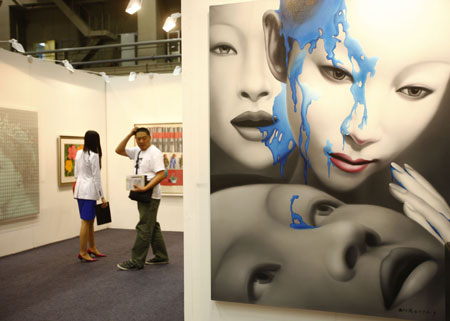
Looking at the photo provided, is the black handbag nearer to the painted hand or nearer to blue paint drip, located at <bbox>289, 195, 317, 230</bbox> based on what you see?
blue paint drip, located at <bbox>289, 195, 317, 230</bbox>

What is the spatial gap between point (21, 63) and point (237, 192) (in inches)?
185

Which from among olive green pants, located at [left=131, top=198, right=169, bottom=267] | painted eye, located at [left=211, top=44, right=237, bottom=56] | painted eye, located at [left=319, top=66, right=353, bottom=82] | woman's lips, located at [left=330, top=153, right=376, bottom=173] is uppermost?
painted eye, located at [left=211, top=44, right=237, bottom=56]

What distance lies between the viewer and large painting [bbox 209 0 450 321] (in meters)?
1.78

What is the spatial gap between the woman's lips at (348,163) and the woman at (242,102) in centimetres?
20

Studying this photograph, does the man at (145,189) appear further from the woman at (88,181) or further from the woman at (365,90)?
the woman at (365,90)

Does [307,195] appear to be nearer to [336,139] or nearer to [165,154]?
[336,139]

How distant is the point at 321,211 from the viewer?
75.9 inches

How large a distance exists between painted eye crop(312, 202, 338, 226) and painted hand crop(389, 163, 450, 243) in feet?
1.00

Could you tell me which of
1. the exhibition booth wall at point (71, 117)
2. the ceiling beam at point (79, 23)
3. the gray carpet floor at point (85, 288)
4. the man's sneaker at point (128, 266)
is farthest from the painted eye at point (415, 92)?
the ceiling beam at point (79, 23)

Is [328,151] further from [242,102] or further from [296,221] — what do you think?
[242,102]

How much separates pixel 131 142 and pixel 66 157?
1132 mm

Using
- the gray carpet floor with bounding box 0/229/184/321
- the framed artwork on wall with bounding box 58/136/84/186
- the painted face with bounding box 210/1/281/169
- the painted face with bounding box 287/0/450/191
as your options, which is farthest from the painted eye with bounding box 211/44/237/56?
the framed artwork on wall with bounding box 58/136/84/186

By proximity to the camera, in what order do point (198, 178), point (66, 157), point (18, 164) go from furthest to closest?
point (66, 157) → point (18, 164) → point (198, 178)

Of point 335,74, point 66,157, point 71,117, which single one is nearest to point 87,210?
point 66,157
